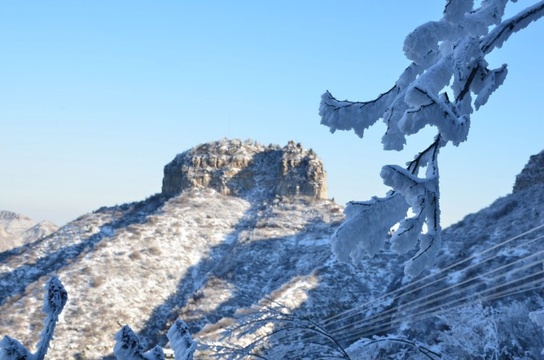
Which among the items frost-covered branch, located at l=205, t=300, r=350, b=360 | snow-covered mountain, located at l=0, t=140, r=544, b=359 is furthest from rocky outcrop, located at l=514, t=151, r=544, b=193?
frost-covered branch, located at l=205, t=300, r=350, b=360

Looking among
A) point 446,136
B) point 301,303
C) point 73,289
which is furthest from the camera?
point 73,289

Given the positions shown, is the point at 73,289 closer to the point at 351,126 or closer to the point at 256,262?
the point at 256,262

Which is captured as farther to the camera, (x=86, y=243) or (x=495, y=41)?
(x=86, y=243)

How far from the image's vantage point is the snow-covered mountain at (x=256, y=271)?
97.4 feet

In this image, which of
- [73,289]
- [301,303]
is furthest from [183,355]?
[73,289]

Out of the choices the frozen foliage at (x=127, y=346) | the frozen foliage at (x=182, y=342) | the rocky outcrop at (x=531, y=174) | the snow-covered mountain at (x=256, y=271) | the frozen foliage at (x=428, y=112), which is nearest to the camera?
the frozen foliage at (x=428, y=112)

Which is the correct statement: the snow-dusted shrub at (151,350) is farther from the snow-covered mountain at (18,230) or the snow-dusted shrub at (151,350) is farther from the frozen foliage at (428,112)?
the snow-covered mountain at (18,230)

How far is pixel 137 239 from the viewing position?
155 feet

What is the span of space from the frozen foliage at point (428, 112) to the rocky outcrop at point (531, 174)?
36.7 meters

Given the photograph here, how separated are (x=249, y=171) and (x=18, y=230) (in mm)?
122552

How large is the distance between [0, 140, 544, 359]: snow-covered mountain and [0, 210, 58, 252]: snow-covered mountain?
54802mm

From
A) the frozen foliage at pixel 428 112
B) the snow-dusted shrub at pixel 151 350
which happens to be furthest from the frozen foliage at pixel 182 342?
the frozen foliage at pixel 428 112

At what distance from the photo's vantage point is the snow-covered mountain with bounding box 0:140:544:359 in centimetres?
2969

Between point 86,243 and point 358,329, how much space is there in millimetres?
27061
